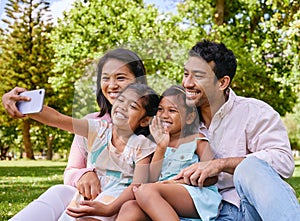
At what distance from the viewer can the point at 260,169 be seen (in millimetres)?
2012

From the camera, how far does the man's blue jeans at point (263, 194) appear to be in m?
1.90

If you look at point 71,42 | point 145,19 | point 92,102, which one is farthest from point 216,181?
point 71,42

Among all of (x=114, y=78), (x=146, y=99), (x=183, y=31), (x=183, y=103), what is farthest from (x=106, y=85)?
(x=183, y=31)

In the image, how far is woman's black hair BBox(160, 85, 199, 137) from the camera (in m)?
2.15

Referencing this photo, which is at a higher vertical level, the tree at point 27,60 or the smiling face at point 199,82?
the smiling face at point 199,82

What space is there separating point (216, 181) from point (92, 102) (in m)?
0.58

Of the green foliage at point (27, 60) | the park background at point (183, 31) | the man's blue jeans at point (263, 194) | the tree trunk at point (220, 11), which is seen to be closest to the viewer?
the man's blue jeans at point (263, 194)

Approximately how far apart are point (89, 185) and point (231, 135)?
0.66 metres

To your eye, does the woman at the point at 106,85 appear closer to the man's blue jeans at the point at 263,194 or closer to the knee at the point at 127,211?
the knee at the point at 127,211

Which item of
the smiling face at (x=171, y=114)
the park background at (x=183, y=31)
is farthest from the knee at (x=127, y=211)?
the park background at (x=183, y=31)

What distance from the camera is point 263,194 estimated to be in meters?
1.95

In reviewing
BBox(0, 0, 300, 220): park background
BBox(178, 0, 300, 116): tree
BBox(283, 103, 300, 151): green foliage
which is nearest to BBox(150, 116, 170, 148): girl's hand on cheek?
BBox(0, 0, 300, 220): park background

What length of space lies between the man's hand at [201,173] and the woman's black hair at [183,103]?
0.45 feet

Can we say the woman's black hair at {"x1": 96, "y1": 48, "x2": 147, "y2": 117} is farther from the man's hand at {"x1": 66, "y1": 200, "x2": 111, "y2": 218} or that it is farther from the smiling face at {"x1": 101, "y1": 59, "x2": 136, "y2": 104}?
the man's hand at {"x1": 66, "y1": 200, "x2": 111, "y2": 218}
